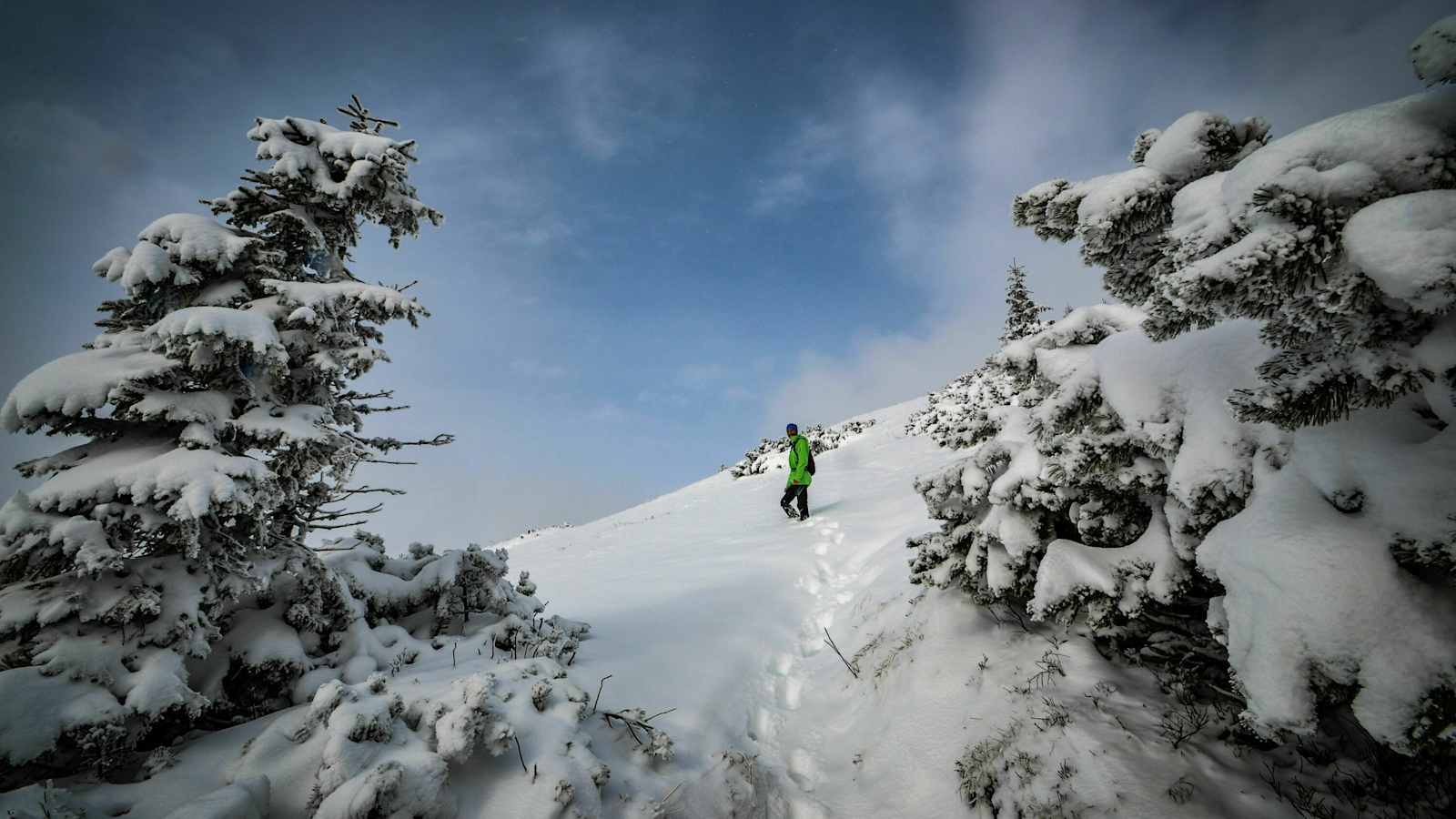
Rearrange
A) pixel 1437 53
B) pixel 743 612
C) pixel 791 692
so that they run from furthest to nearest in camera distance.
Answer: pixel 743 612 < pixel 791 692 < pixel 1437 53

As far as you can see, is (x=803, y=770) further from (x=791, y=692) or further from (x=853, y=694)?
(x=791, y=692)

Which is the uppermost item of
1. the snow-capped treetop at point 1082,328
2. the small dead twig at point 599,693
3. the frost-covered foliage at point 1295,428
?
the snow-capped treetop at point 1082,328

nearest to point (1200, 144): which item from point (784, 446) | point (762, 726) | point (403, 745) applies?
point (762, 726)

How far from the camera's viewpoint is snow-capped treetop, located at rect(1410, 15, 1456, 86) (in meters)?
1.59

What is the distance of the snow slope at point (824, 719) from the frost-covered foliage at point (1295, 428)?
1.81 ft

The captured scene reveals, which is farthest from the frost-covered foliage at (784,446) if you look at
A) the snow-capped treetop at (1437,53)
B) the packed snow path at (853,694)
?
the snow-capped treetop at (1437,53)

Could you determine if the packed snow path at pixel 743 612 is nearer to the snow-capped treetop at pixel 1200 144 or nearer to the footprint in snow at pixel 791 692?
the footprint in snow at pixel 791 692

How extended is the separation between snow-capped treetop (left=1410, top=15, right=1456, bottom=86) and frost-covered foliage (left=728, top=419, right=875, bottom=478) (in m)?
18.5

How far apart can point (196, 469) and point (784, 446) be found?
835 inches

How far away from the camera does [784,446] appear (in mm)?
23422

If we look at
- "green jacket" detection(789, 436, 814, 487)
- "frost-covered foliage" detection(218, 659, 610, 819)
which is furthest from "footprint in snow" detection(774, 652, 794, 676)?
"green jacket" detection(789, 436, 814, 487)

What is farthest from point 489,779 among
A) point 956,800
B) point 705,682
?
point 956,800

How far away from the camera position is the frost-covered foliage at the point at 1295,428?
5.31 feet

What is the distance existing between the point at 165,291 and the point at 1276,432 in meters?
7.22
